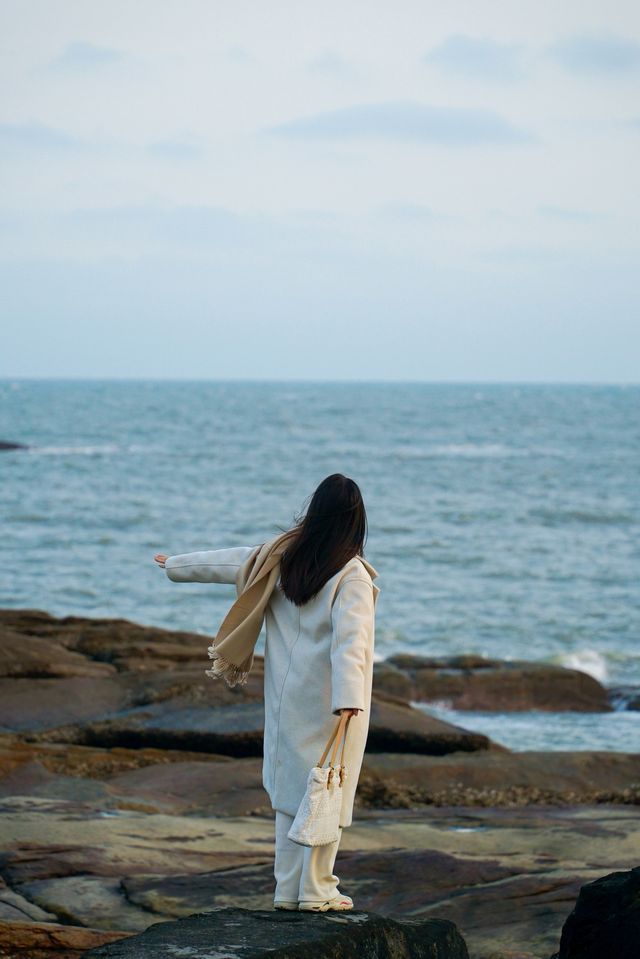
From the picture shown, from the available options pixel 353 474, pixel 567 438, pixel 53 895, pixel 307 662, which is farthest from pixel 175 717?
pixel 567 438

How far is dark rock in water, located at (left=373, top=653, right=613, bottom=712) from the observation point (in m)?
15.1

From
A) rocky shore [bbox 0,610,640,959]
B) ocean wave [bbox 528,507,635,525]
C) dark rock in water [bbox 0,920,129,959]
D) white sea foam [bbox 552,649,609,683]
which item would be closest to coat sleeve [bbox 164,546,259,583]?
rocky shore [bbox 0,610,640,959]

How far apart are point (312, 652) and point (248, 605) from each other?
0.33 metres

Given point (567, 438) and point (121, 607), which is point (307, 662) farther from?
point (567, 438)

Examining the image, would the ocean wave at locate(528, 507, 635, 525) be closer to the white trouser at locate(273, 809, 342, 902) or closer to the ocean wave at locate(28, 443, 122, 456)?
the ocean wave at locate(28, 443, 122, 456)

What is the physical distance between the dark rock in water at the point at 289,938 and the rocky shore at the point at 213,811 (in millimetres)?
380

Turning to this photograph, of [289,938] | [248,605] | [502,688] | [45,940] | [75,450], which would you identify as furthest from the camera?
[75,450]

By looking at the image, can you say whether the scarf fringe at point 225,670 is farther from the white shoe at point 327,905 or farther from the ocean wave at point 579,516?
the ocean wave at point 579,516

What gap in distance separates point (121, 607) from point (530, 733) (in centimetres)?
1036

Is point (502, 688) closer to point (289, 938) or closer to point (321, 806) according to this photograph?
point (321, 806)

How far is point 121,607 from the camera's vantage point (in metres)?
22.2

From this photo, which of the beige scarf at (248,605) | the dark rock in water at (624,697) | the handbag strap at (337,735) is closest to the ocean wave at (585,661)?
the dark rock in water at (624,697)

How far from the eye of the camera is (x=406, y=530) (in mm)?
33750

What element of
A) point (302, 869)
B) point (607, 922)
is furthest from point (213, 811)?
point (607, 922)
